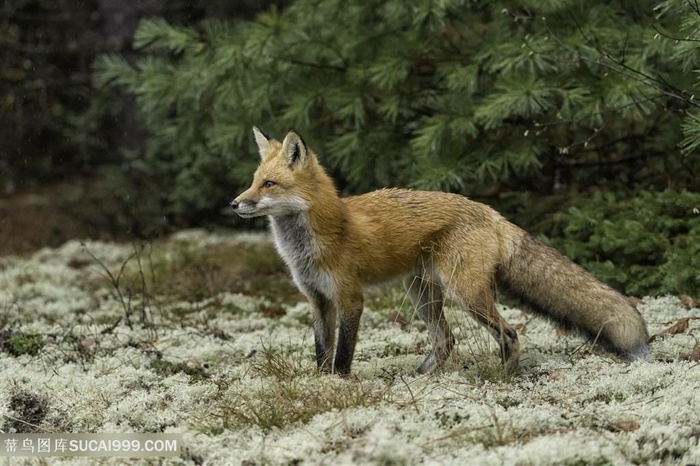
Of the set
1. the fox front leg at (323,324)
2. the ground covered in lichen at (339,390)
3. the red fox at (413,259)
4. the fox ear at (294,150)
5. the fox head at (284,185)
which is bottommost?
the ground covered in lichen at (339,390)

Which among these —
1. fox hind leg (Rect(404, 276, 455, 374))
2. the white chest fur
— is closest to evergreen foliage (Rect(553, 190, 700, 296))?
fox hind leg (Rect(404, 276, 455, 374))

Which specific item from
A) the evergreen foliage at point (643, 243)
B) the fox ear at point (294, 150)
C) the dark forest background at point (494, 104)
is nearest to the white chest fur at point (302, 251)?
the fox ear at point (294, 150)

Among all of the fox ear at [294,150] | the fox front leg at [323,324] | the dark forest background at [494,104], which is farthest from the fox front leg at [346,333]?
the dark forest background at [494,104]

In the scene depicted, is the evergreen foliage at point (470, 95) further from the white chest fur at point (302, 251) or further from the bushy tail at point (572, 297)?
the white chest fur at point (302, 251)

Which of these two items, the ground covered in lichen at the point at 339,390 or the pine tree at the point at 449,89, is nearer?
the ground covered in lichen at the point at 339,390

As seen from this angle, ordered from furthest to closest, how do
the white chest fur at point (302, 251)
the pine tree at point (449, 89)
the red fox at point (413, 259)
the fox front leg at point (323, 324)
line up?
the pine tree at point (449, 89), the fox front leg at point (323, 324), the white chest fur at point (302, 251), the red fox at point (413, 259)

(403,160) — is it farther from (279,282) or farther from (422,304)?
(422,304)

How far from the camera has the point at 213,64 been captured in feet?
34.2

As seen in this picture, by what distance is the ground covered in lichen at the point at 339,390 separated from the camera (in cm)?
457

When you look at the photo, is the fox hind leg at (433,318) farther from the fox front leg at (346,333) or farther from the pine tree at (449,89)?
the pine tree at (449,89)

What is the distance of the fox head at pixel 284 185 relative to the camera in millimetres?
6035

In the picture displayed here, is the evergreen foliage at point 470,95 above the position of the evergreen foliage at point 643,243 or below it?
above

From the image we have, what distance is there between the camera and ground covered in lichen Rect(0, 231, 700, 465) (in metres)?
4.57

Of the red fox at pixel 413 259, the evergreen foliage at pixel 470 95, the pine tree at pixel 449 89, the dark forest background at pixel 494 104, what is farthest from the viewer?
the pine tree at pixel 449 89
